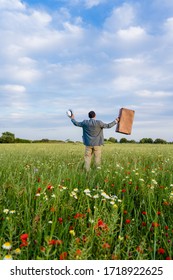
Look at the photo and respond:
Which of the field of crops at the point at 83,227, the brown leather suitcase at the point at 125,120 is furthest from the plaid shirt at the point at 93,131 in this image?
the field of crops at the point at 83,227

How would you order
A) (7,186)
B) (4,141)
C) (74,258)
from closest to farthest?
(74,258)
(7,186)
(4,141)

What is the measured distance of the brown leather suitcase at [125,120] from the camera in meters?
10.6

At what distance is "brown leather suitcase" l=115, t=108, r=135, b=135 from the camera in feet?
34.7

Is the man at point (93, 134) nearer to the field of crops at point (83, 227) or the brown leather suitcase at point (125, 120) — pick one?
the brown leather suitcase at point (125, 120)

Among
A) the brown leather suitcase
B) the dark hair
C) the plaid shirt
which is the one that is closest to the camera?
the brown leather suitcase

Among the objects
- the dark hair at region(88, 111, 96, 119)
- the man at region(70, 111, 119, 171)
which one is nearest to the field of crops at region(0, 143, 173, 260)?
the man at region(70, 111, 119, 171)

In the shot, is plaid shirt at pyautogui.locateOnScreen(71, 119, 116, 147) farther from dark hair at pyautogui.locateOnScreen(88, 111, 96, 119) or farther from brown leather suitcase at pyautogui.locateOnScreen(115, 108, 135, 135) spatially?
brown leather suitcase at pyautogui.locateOnScreen(115, 108, 135, 135)

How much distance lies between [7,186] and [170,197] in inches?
119

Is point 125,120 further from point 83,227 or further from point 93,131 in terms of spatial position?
point 83,227

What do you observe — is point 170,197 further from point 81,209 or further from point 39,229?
point 39,229

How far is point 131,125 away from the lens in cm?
1066

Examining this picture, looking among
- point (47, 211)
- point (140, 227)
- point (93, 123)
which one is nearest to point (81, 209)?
point (47, 211)

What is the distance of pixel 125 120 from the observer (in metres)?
10.6
